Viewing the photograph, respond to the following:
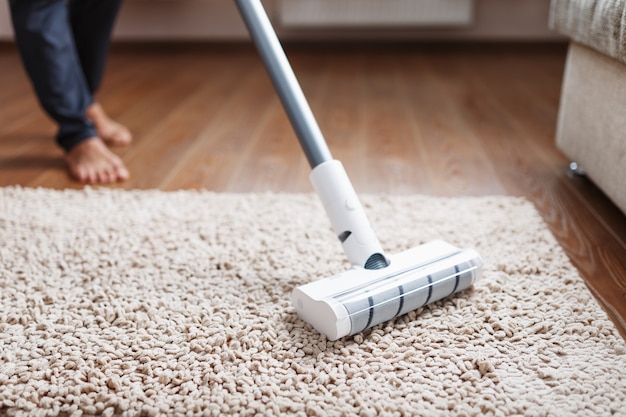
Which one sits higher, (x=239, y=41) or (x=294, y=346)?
(x=294, y=346)

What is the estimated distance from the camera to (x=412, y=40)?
343 centimetres

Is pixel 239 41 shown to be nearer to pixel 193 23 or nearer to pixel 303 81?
pixel 193 23

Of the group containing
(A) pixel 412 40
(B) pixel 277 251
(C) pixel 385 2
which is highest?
(B) pixel 277 251

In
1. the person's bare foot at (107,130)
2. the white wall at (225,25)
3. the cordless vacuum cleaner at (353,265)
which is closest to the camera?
the cordless vacuum cleaner at (353,265)

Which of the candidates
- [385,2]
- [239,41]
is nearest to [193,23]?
[239,41]

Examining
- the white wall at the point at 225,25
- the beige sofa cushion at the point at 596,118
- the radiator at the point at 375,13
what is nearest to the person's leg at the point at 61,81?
the beige sofa cushion at the point at 596,118

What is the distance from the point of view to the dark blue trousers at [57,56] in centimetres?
144

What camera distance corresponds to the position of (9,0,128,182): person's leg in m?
1.44

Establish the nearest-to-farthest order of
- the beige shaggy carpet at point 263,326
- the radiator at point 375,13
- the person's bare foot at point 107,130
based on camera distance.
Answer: the beige shaggy carpet at point 263,326 → the person's bare foot at point 107,130 → the radiator at point 375,13

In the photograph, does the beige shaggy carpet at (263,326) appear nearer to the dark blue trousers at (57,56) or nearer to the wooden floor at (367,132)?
the wooden floor at (367,132)

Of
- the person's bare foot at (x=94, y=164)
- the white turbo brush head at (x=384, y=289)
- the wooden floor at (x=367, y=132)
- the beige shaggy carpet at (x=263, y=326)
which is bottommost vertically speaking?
the wooden floor at (x=367, y=132)

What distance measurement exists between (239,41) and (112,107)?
135 cm

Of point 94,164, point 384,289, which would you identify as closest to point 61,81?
point 94,164

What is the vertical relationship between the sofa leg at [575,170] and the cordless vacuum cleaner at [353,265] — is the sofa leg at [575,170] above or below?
below
